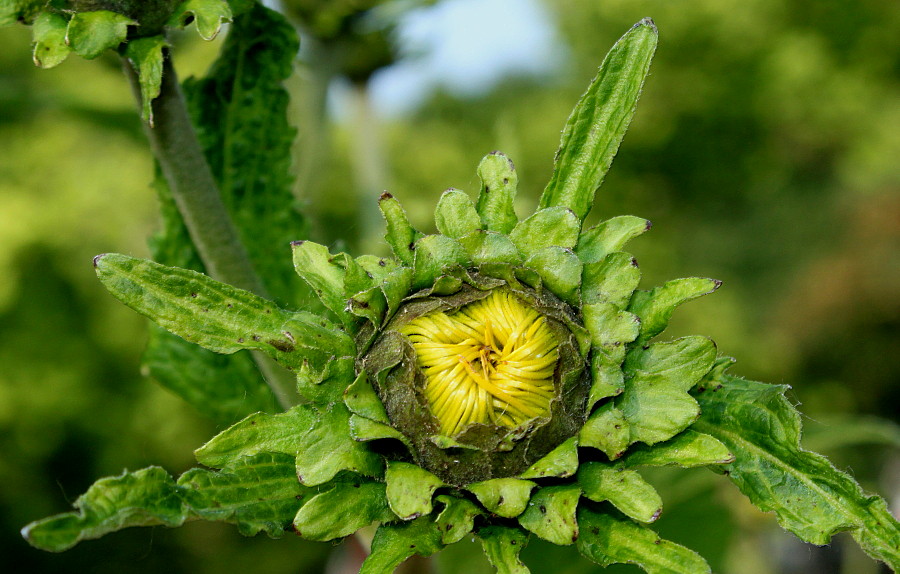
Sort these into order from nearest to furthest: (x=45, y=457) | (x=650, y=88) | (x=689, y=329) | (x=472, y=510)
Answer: (x=472, y=510) → (x=45, y=457) → (x=689, y=329) → (x=650, y=88)

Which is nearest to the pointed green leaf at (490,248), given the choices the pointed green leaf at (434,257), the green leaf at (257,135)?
the pointed green leaf at (434,257)

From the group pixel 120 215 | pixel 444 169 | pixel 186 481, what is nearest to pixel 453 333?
pixel 186 481

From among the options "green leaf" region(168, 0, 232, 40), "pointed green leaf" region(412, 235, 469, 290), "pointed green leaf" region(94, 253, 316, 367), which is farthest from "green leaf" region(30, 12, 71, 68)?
"pointed green leaf" region(412, 235, 469, 290)

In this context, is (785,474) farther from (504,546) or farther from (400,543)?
(400,543)

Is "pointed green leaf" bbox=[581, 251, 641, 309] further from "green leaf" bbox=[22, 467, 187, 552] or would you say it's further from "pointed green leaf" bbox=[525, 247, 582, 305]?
"green leaf" bbox=[22, 467, 187, 552]

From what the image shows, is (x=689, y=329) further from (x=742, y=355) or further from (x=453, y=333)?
(x=453, y=333)

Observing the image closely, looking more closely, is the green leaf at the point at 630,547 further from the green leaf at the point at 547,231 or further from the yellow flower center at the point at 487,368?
the green leaf at the point at 547,231

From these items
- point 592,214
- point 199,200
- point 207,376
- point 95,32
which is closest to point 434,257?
point 199,200
